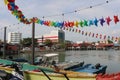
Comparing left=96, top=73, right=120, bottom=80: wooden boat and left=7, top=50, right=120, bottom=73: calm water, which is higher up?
left=96, top=73, right=120, bottom=80: wooden boat

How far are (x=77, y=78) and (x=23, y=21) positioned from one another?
12.1 meters

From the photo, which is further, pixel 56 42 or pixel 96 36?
pixel 56 42

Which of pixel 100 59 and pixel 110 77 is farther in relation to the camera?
pixel 100 59

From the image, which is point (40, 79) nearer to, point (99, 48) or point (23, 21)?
point (23, 21)

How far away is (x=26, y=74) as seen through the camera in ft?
36.7

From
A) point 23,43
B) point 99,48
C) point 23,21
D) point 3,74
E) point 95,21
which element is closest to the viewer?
point 3,74

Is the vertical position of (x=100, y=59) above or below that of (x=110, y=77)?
below

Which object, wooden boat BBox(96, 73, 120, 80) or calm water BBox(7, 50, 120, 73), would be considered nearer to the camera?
wooden boat BBox(96, 73, 120, 80)

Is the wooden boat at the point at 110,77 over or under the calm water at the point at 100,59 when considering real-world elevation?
over

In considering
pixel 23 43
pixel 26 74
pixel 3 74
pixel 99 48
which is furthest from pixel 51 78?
pixel 99 48

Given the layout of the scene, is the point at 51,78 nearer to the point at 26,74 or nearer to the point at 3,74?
the point at 26,74

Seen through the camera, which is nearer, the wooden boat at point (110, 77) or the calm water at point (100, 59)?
the wooden boat at point (110, 77)

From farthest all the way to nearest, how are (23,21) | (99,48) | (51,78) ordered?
1. (99,48)
2. (23,21)
3. (51,78)

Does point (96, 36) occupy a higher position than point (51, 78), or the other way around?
point (96, 36)
